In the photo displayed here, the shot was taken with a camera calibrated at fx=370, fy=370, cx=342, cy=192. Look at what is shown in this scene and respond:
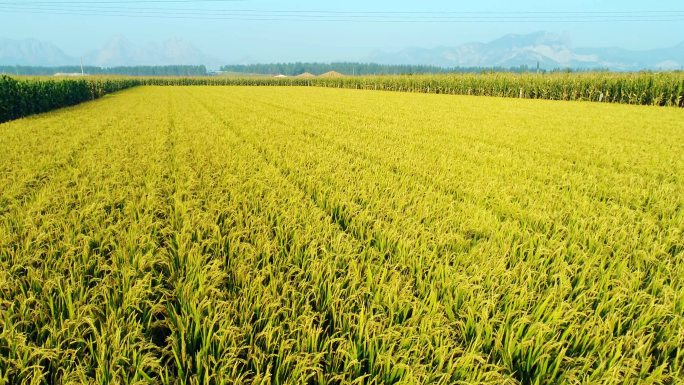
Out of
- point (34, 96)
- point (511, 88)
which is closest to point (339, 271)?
point (34, 96)

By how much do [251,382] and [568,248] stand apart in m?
2.65

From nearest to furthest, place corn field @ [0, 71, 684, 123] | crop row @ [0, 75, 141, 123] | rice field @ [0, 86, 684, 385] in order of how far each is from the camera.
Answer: rice field @ [0, 86, 684, 385] → crop row @ [0, 75, 141, 123] → corn field @ [0, 71, 684, 123]

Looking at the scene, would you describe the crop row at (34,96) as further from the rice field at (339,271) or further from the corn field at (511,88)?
the rice field at (339,271)

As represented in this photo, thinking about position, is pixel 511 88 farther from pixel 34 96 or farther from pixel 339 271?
pixel 339 271

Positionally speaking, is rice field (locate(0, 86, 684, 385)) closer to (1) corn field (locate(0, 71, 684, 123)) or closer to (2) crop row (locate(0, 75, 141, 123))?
(2) crop row (locate(0, 75, 141, 123))

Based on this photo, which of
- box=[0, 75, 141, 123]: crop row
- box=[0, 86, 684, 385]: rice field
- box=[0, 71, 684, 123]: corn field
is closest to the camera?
box=[0, 86, 684, 385]: rice field

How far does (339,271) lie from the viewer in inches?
104

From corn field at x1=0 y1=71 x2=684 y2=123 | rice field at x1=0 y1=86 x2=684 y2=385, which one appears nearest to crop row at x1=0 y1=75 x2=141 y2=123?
corn field at x1=0 y1=71 x2=684 y2=123

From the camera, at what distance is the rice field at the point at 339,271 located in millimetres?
1751

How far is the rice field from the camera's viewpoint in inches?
68.9

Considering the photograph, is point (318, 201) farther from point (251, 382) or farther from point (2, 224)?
point (2, 224)

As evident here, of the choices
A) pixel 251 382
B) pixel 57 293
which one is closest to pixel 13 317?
pixel 57 293

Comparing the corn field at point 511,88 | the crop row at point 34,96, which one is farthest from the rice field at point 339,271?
the corn field at point 511,88

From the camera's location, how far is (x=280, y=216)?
356 centimetres
